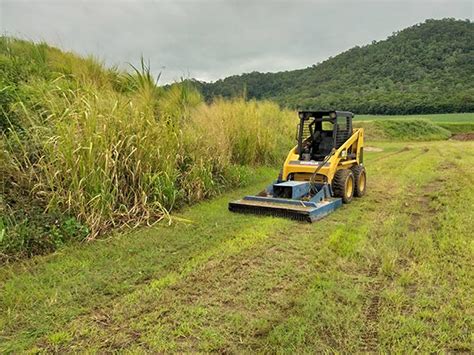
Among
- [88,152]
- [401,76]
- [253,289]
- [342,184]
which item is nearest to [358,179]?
[342,184]

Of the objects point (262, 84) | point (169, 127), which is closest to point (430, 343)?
point (169, 127)

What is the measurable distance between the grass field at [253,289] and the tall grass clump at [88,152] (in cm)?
47

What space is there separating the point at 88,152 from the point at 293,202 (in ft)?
9.86

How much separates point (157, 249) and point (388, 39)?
2601 inches

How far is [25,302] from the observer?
10.6 ft

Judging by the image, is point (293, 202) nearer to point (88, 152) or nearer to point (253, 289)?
point (253, 289)

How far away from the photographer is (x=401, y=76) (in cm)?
5122

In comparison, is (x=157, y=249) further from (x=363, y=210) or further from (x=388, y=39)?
(x=388, y=39)

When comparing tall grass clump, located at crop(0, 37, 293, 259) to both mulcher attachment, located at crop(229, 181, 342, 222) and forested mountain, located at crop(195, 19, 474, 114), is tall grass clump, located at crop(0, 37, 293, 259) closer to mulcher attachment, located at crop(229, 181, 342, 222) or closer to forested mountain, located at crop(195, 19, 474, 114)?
mulcher attachment, located at crop(229, 181, 342, 222)

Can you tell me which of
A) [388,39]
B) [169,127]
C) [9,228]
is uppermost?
[388,39]

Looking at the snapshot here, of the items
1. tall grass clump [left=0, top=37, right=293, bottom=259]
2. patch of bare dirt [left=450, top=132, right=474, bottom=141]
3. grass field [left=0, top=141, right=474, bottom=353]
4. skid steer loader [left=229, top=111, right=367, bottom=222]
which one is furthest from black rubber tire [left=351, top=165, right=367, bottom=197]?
patch of bare dirt [left=450, top=132, right=474, bottom=141]

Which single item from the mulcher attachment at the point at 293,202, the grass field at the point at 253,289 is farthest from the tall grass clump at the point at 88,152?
the mulcher attachment at the point at 293,202

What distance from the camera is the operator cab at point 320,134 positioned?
7328 mm

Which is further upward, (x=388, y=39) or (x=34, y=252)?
(x=388, y=39)
